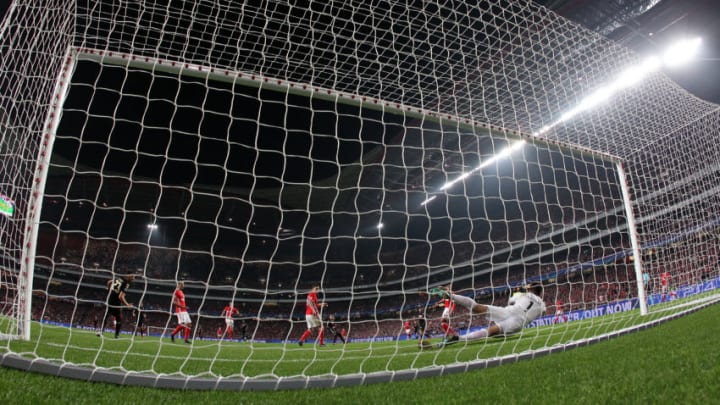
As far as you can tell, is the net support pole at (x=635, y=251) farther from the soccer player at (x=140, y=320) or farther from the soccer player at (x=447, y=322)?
the soccer player at (x=140, y=320)

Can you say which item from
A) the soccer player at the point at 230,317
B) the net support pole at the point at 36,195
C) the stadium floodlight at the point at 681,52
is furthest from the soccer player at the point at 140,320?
the stadium floodlight at the point at 681,52

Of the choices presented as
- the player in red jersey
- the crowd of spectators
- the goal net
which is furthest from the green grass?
the crowd of spectators

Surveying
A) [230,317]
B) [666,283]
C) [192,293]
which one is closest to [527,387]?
[230,317]

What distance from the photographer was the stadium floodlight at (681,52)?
12195 millimetres

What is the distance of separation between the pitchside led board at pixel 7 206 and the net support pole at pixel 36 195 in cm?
17

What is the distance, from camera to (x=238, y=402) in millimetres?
1810

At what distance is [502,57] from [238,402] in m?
6.21

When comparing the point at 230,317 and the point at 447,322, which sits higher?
the point at 447,322

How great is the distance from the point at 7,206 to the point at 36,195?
0.73m

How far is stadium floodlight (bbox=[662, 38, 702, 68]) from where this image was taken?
12195 mm

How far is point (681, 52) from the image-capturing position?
12.8 meters

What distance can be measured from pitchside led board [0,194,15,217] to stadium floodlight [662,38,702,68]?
16563 mm

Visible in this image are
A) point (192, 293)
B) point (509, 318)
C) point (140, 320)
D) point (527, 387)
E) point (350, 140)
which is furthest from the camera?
point (192, 293)

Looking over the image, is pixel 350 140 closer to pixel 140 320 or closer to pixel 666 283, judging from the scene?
pixel 666 283
